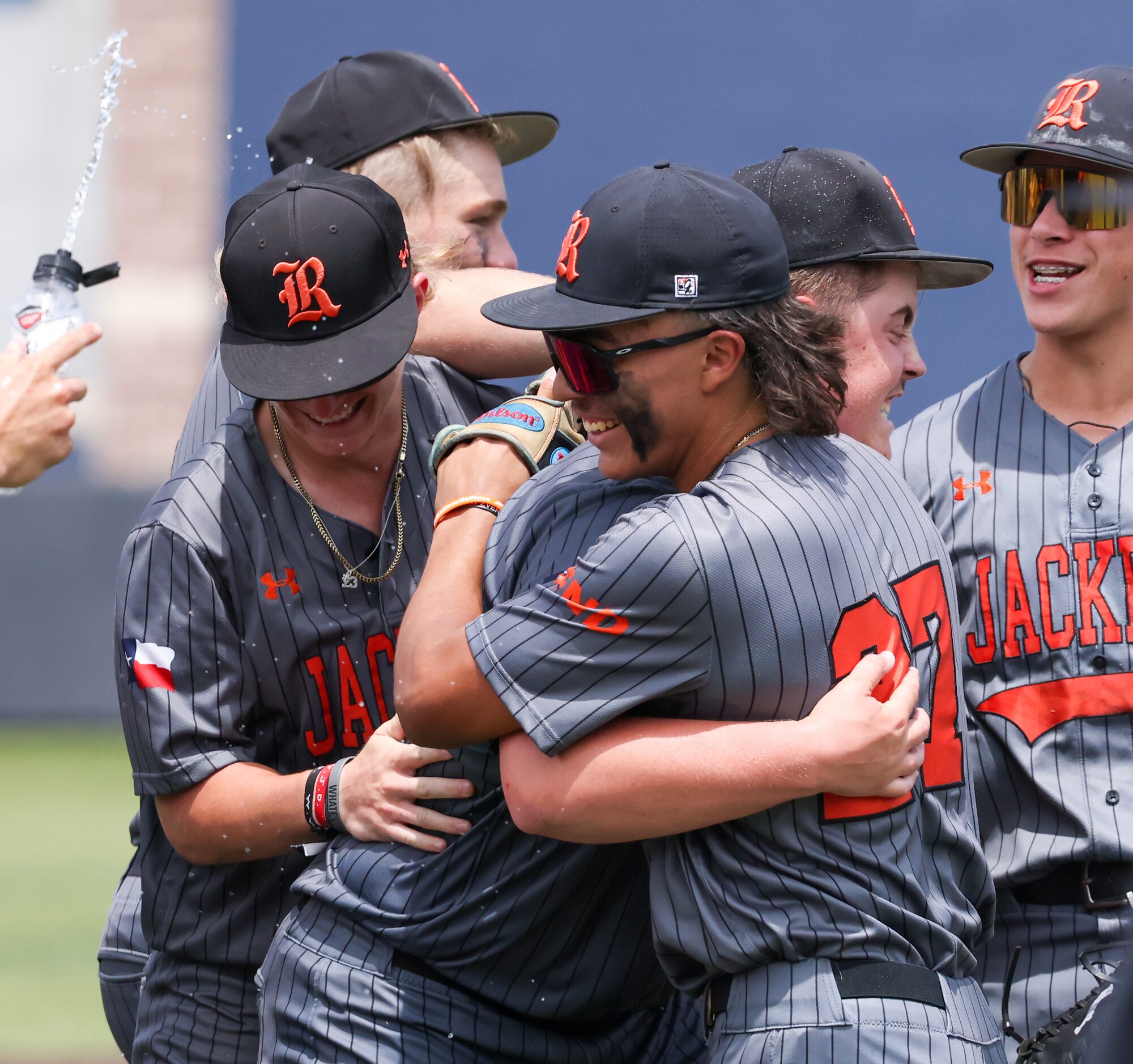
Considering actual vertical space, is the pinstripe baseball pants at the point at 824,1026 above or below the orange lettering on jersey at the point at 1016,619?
below

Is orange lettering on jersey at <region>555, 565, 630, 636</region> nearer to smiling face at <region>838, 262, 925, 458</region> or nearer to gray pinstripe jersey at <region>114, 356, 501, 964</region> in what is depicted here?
gray pinstripe jersey at <region>114, 356, 501, 964</region>

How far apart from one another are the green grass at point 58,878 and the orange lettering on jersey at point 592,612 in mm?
4566

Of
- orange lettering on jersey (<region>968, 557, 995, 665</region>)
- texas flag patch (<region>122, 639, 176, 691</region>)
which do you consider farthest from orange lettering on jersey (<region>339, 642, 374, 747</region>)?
orange lettering on jersey (<region>968, 557, 995, 665</region>)

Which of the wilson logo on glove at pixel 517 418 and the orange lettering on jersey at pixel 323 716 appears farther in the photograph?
the orange lettering on jersey at pixel 323 716

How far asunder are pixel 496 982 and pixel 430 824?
287 millimetres

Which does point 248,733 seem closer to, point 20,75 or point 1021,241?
point 1021,241

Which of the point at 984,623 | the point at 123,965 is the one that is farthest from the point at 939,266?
the point at 123,965

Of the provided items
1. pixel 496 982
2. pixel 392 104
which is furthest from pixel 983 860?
pixel 392 104

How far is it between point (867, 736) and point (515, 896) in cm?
71

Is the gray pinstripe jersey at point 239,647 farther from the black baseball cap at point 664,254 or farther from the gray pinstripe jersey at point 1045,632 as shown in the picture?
the gray pinstripe jersey at point 1045,632

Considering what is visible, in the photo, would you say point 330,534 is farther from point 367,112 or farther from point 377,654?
point 367,112

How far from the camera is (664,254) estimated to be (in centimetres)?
226

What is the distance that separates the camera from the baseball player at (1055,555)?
119 inches

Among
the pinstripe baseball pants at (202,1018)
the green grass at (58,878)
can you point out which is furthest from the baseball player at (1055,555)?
the green grass at (58,878)
